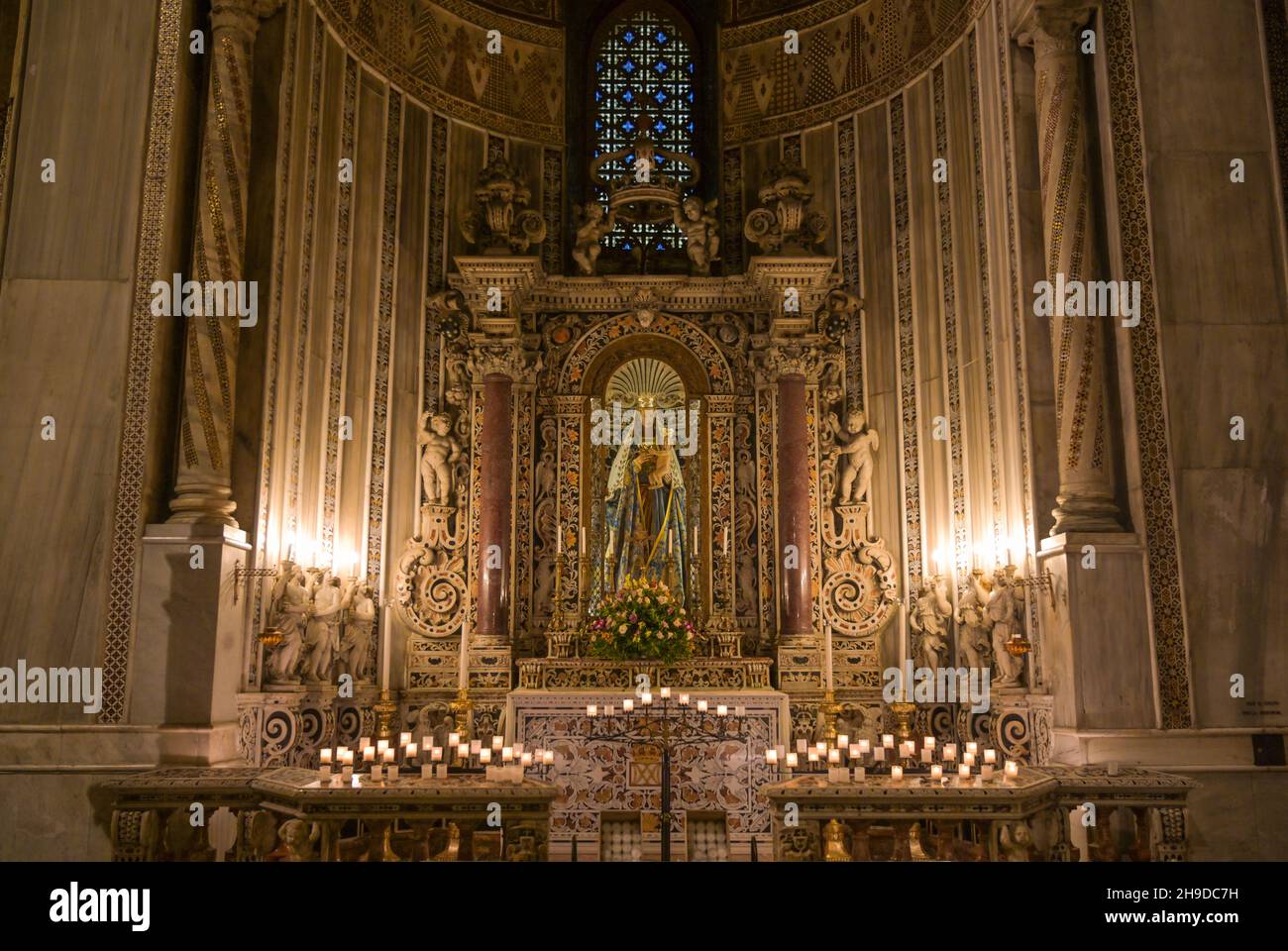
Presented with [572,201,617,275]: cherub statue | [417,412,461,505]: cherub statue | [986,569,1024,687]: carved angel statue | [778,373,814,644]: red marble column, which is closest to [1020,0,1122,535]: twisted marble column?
[986,569,1024,687]: carved angel statue

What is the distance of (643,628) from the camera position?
1205 cm

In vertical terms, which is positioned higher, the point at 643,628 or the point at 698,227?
the point at 698,227

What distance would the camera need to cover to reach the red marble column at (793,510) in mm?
13289

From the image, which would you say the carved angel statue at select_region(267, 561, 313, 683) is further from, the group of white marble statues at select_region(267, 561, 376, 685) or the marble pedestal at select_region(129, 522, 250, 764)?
the marble pedestal at select_region(129, 522, 250, 764)

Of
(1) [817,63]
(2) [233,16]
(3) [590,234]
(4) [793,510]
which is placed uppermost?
(1) [817,63]

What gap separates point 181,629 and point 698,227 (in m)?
8.44

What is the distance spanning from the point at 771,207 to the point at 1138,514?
268 inches

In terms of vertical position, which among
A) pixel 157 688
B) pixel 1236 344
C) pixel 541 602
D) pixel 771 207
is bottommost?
pixel 157 688

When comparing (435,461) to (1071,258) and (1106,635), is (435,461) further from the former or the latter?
(1106,635)

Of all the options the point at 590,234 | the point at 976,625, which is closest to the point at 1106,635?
the point at 976,625
